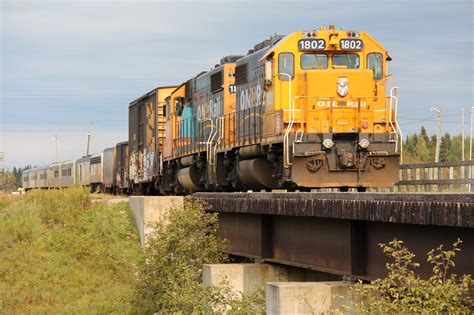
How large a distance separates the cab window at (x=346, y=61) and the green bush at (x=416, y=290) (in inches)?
418

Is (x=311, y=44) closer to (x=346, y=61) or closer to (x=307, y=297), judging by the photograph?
(x=346, y=61)

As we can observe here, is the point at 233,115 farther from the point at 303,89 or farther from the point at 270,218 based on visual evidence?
the point at 270,218

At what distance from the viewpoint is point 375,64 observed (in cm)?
2153

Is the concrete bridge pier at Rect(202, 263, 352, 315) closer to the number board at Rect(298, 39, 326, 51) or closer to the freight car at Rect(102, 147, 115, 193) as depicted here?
the number board at Rect(298, 39, 326, 51)

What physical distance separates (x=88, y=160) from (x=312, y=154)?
4686 cm

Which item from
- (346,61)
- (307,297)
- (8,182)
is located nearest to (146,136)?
(346,61)

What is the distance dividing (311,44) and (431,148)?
93382mm

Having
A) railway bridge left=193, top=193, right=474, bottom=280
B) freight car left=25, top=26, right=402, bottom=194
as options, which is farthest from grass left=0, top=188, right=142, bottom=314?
railway bridge left=193, top=193, right=474, bottom=280

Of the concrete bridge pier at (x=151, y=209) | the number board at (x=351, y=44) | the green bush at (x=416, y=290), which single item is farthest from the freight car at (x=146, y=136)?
the green bush at (x=416, y=290)

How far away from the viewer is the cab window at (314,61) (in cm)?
2134

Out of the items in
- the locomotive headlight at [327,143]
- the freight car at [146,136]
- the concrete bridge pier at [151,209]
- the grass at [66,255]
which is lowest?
the grass at [66,255]

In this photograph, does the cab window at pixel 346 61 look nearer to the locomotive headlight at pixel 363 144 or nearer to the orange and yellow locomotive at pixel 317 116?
the orange and yellow locomotive at pixel 317 116

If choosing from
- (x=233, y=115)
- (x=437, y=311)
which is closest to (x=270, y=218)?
(x=437, y=311)

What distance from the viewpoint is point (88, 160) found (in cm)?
6512
